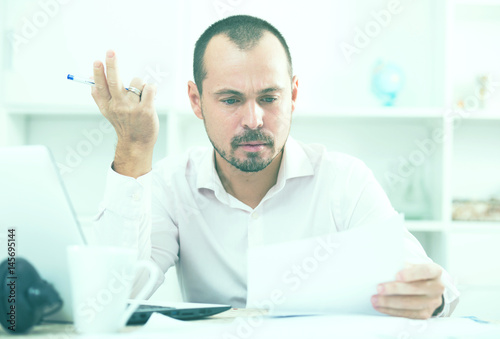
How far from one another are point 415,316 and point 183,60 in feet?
6.28

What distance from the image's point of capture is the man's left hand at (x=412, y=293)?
0.70 meters

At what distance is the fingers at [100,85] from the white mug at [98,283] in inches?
18.0

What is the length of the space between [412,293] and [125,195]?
1.89 ft

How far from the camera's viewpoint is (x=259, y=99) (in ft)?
4.00

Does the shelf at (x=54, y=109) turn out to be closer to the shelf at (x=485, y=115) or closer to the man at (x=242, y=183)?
the man at (x=242, y=183)

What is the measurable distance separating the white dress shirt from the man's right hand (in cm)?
32

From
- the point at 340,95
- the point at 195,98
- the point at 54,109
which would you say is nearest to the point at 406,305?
the point at 195,98

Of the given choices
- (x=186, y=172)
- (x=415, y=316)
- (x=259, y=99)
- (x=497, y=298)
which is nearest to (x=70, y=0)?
(x=186, y=172)

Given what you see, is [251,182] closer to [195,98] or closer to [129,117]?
[195,98]

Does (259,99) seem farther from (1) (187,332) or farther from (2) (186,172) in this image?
(1) (187,332)

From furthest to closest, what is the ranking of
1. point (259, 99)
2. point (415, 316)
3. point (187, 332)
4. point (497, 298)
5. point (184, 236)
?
1. point (497, 298)
2. point (184, 236)
3. point (259, 99)
4. point (415, 316)
5. point (187, 332)

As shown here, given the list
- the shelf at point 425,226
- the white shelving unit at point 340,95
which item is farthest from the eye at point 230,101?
the shelf at point 425,226

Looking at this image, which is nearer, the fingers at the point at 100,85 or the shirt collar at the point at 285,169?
the fingers at the point at 100,85

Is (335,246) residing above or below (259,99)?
below
